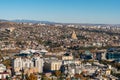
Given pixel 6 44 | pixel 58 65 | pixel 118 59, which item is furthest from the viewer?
pixel 6 44

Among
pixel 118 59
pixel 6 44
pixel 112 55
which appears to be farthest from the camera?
pixel 6 44

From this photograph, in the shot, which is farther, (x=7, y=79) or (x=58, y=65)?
(x=58, y=65)

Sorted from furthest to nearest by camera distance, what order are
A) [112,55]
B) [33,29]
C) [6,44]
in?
[33,29]
[6,44]
[112,55]

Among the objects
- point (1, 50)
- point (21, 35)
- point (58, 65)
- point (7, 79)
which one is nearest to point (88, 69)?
point (58, 65)

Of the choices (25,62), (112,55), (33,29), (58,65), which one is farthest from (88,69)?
(33,29)

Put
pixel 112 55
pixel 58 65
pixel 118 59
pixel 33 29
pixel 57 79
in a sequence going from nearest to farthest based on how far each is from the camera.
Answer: pixel 57 79 → pixel 58 65 → pixel 118 59 → pixel 112 55 → pixel 33 29

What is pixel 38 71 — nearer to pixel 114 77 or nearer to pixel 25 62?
pixel 25 62

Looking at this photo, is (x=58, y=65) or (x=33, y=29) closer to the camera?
(x=58, y=65)

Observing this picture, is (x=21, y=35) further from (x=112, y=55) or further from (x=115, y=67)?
(x=115, y=67)
